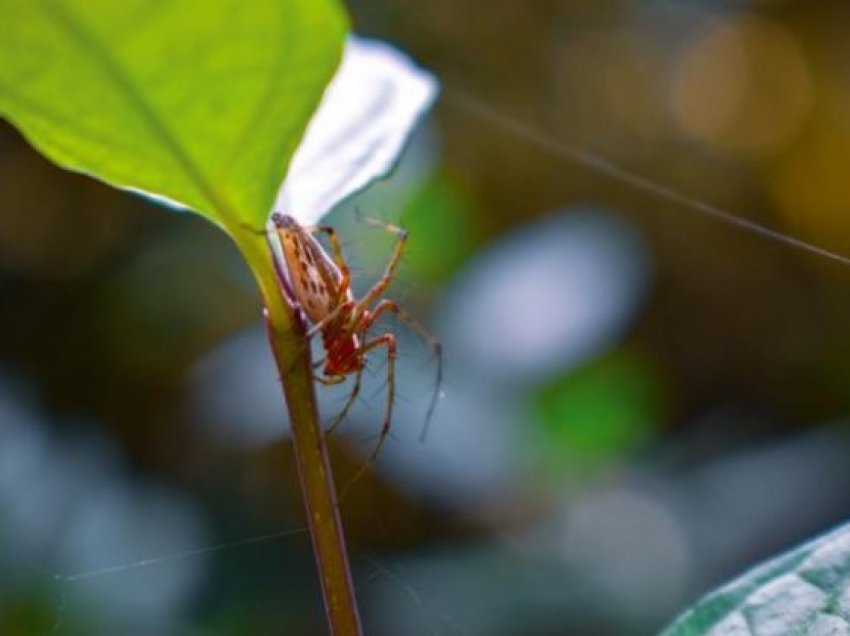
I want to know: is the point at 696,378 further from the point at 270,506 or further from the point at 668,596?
the point at 270,506

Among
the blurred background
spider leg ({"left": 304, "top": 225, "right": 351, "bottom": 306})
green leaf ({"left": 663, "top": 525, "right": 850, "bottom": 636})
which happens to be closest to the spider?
spider leg ({"left": 304, "top": 225, "right": 351, "bottom": 306})

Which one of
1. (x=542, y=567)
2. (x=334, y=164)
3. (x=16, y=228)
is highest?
(x=334, y=164)

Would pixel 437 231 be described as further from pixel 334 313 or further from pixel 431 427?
pixel 334 313

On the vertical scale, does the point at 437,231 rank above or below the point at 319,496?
below

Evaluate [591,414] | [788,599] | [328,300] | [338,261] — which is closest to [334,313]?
[328,300]

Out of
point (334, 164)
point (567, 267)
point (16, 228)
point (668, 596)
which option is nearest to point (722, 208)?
point (567, 267)
